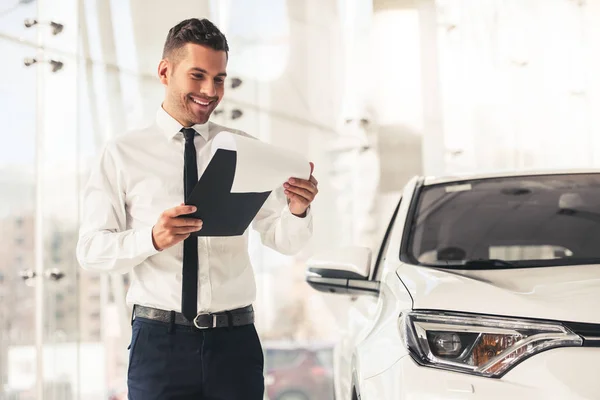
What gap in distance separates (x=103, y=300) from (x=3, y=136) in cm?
113

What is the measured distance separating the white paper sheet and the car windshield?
0.94m

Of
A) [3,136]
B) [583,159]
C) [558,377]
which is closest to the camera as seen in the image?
[558,377]

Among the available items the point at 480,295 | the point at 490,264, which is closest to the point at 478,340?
the point at 480,295

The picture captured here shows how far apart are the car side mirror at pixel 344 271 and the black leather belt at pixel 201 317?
1.60 ft

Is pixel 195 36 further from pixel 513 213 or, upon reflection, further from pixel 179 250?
pixel 513 213

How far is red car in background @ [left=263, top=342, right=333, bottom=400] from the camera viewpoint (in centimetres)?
487

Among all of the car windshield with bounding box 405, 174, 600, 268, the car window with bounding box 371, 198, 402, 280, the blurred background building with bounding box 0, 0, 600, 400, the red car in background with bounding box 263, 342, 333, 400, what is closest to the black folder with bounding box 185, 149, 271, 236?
the car windshield with bounding box 405, 174, 600, 268

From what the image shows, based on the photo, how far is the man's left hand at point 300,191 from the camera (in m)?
1.65

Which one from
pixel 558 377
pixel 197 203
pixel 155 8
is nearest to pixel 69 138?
pixel 155 8

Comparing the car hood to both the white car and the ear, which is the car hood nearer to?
the white car

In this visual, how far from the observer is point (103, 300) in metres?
4.60

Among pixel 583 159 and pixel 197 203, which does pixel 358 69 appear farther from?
pixel 197 203

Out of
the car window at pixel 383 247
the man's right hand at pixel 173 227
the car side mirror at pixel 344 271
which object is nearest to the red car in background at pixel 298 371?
the car window at pixel 383 247

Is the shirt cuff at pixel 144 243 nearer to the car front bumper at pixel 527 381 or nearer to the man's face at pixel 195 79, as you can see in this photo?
the man's face at pixel 195 79
